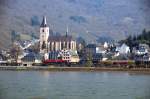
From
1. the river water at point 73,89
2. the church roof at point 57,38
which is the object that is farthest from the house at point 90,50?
the river water at point 73,89

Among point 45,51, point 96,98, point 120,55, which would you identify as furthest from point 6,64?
point 96,98

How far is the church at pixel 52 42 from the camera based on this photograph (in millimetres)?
32669

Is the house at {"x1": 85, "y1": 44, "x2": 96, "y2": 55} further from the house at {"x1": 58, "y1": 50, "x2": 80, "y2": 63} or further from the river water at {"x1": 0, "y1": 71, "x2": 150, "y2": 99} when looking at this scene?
the river water at {"x1": 0, "y1": 71, "x2": 150, "y2": 99}

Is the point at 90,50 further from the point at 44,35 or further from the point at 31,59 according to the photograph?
the point at 44,35

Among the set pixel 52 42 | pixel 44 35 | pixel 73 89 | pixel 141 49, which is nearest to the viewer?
pixel 73 89

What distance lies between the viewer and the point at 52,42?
34.2m

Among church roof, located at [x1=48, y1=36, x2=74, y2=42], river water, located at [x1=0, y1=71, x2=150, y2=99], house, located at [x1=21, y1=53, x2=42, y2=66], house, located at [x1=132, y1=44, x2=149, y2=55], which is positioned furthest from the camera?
church roof, located at [x1=48, y1=36, x2=74, y2=42]

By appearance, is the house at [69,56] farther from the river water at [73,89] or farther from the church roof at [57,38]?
the river water at [73,89]

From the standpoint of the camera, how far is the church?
107 ft

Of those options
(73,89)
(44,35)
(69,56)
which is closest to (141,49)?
(69,56)

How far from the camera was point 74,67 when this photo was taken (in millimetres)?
24734

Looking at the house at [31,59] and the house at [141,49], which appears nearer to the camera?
the house at [141,49]

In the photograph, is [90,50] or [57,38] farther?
[57,38]

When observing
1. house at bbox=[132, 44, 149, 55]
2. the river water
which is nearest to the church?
house at bbox=[132, 44, 149, 55]
